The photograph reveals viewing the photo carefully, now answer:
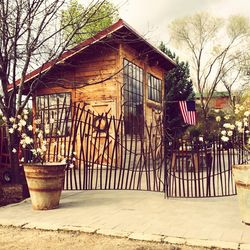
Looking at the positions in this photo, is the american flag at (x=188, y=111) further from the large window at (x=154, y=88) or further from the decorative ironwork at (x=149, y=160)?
the decorative ironwork at (x=149, y=160)

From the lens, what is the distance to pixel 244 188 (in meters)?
5.20

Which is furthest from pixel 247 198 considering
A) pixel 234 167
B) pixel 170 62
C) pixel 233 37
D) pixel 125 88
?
pixel 233 37

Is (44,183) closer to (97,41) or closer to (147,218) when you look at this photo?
(147,218)

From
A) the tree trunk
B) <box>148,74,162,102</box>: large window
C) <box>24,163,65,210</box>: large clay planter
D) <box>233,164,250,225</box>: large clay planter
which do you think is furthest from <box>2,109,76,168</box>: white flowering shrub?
<box>148,74,162,102</box>: large window

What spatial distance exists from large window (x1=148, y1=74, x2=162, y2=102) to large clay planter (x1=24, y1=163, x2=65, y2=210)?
11002mm

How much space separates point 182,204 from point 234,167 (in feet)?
5.56

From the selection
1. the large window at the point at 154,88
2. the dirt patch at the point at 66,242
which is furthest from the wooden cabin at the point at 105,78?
the dirt patch at the point at 66,242

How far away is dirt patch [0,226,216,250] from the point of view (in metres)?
4.49

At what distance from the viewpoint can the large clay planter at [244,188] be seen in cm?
517

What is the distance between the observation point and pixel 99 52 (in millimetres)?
13938

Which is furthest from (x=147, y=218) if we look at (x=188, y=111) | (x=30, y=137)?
(x=188, y=111)

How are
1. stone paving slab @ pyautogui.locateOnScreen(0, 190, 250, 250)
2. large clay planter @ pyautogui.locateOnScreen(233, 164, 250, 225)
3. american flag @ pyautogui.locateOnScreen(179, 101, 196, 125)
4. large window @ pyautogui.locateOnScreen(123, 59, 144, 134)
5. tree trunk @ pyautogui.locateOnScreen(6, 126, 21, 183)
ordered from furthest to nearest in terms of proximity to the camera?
american flag @ pyautogui.locateOnScreen(179, 101, 196, 125), large window @ pyautogui.locateOnScreen(123, 59, 144, 134), tree trunk @ pyautogui.locateOnScreen(6, 126, 21, 183), large clay planter @ pyautogui.locateOnScreen(233, 164, 250, 225), stone paving slab @ pyautogui.locateOnScreen(0, 190, 250, 250)

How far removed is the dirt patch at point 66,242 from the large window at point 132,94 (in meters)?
8.87

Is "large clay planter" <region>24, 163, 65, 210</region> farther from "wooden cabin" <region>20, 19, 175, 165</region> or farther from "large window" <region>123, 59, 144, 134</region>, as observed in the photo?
"large window" <region>123, 59, 144, 134</region>
